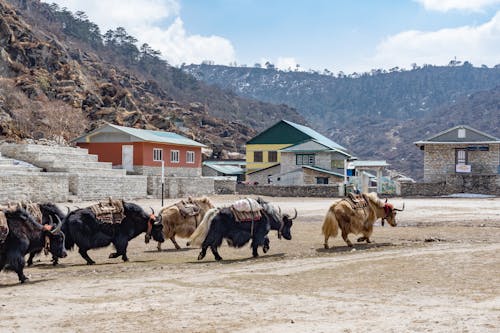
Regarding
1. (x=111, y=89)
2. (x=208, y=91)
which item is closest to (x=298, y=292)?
(x=111, y=89)

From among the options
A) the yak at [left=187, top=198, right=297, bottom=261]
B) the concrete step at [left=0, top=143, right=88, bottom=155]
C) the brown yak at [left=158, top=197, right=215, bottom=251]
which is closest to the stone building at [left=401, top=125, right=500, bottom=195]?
the concrete step at [left=0, top=143, right=88, bottom=155]

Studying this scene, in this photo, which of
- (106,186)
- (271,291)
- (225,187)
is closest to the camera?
(271,291)

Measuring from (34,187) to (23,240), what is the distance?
20026mm

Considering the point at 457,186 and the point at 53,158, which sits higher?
the point at 53,158

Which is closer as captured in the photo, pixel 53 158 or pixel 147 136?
pixel 53 158

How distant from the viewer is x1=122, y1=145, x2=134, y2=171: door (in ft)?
138

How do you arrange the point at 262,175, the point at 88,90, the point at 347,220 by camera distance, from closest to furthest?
the point at 347,220, the point at 262,175, the point at 88,90

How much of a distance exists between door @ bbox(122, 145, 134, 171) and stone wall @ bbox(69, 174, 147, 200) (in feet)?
15.3

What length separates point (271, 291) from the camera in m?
8.58

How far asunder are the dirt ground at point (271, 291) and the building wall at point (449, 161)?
117ft

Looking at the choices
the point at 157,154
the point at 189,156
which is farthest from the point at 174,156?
the point at 157,154

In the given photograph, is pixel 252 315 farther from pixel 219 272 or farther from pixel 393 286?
pixel 219 272

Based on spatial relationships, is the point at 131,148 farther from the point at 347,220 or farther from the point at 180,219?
the point at 347,220

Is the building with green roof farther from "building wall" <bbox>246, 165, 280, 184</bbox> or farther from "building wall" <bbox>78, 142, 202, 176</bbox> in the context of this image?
"building wall" <bbox>78, 142, 202, 176</bbox>
